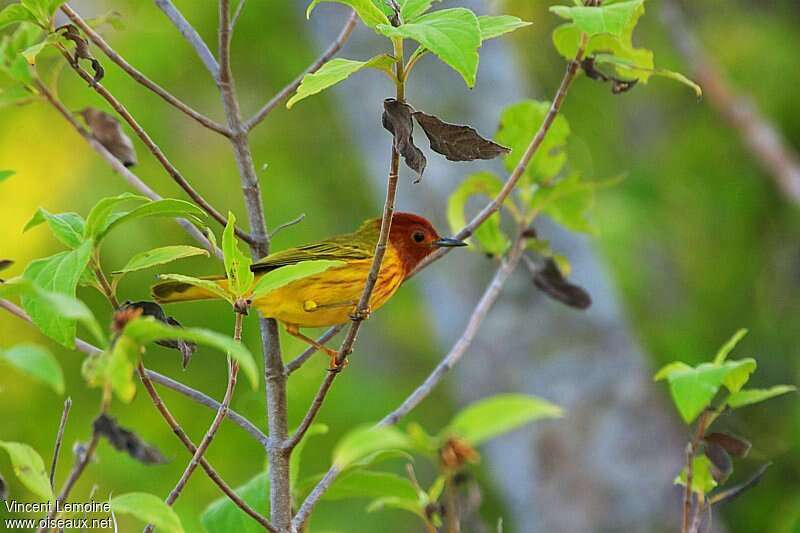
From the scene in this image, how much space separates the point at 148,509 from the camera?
100 centimetres

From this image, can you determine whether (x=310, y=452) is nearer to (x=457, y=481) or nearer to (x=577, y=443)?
(x=577, y=443)

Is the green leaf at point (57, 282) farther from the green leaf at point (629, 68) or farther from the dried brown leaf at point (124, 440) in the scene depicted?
the green leaf at point (629, 68)

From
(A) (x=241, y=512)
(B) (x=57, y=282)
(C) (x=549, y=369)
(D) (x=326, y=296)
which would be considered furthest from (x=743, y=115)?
(B) (x=57, y=282)

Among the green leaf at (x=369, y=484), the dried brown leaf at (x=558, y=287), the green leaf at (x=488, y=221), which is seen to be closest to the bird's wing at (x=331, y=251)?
the green leaf at (x=488, y=221)

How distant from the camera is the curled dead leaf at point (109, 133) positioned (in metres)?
1.65

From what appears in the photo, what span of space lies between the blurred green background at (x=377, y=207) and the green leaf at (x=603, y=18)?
288cm

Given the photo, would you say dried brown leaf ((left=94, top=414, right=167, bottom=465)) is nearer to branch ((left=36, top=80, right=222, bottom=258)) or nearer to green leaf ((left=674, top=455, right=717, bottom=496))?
branch ((left=36, top=80, right=222, bottom=258))

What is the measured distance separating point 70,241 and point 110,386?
396 millimetres

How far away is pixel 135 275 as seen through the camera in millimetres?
5094

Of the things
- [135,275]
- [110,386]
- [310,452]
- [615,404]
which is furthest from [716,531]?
[135,275]

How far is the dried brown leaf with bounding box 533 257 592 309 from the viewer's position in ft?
6.31

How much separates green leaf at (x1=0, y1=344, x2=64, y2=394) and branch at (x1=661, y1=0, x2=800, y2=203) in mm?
3753

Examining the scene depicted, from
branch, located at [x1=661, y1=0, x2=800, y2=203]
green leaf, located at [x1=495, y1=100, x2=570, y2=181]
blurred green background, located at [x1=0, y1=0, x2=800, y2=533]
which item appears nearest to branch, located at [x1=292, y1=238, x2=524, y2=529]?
green leaf, located at [x1=495, y1=100, x2=570, y2=181]

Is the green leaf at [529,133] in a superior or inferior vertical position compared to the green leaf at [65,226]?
inferior
